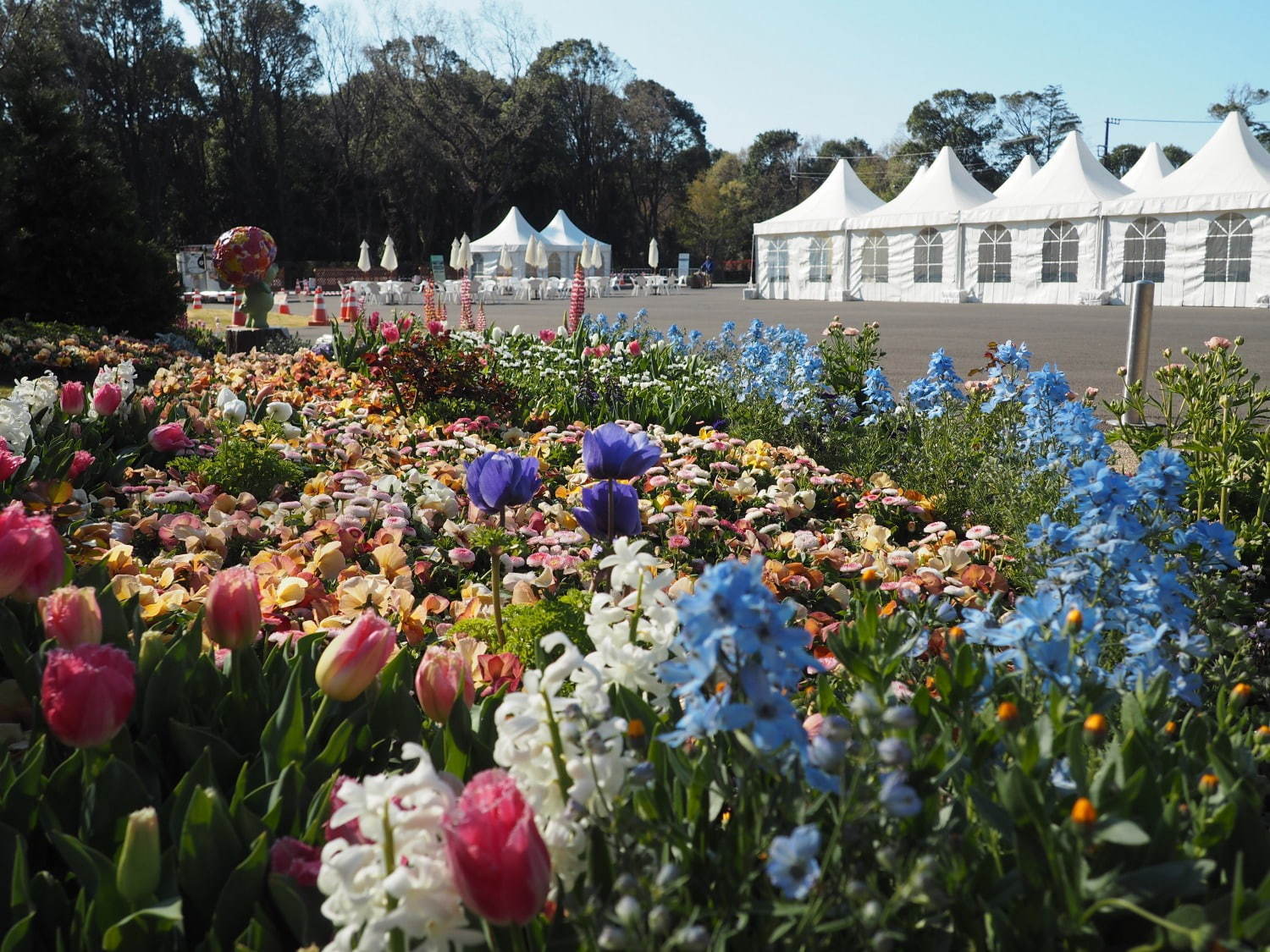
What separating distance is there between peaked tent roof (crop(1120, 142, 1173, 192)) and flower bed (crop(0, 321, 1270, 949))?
22.0 m

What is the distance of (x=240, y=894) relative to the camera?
4.20 feet

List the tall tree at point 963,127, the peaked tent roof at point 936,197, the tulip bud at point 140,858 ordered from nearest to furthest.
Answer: the tulip bud at point 140,858 → the peaked tent roof at point 936,197 → the tall tree at point 963,127

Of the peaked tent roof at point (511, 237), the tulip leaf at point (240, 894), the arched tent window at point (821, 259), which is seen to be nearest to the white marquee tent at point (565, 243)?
the peaked tent roof at point (511, 237)

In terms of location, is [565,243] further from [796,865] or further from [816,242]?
[796,865]

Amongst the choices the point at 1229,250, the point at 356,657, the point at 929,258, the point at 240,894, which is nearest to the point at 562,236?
the point at 929,258

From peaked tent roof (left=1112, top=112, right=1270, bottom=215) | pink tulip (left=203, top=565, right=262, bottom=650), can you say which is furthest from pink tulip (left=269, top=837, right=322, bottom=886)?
peaked tent roof (left=1112, top=112, right=1270, bottom=215)

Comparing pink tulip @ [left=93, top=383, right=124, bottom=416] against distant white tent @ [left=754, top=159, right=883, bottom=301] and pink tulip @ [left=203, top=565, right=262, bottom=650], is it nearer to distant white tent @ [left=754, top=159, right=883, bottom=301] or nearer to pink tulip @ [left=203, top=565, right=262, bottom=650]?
pink tulip @ [left=203, top=565, right=262, bottom=650]

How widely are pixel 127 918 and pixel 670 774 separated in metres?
0.63

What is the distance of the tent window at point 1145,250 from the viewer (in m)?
22.0

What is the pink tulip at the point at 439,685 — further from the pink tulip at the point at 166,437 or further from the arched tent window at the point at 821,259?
the arched tent window at the point at 821,259

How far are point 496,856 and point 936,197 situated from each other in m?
26.4

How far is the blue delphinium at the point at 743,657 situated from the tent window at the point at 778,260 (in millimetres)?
29037

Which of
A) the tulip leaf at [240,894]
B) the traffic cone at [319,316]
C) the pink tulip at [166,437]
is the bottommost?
the tulip leaf at [240,894]

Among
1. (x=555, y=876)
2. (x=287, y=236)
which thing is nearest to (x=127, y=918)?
(x=555, y=876)
